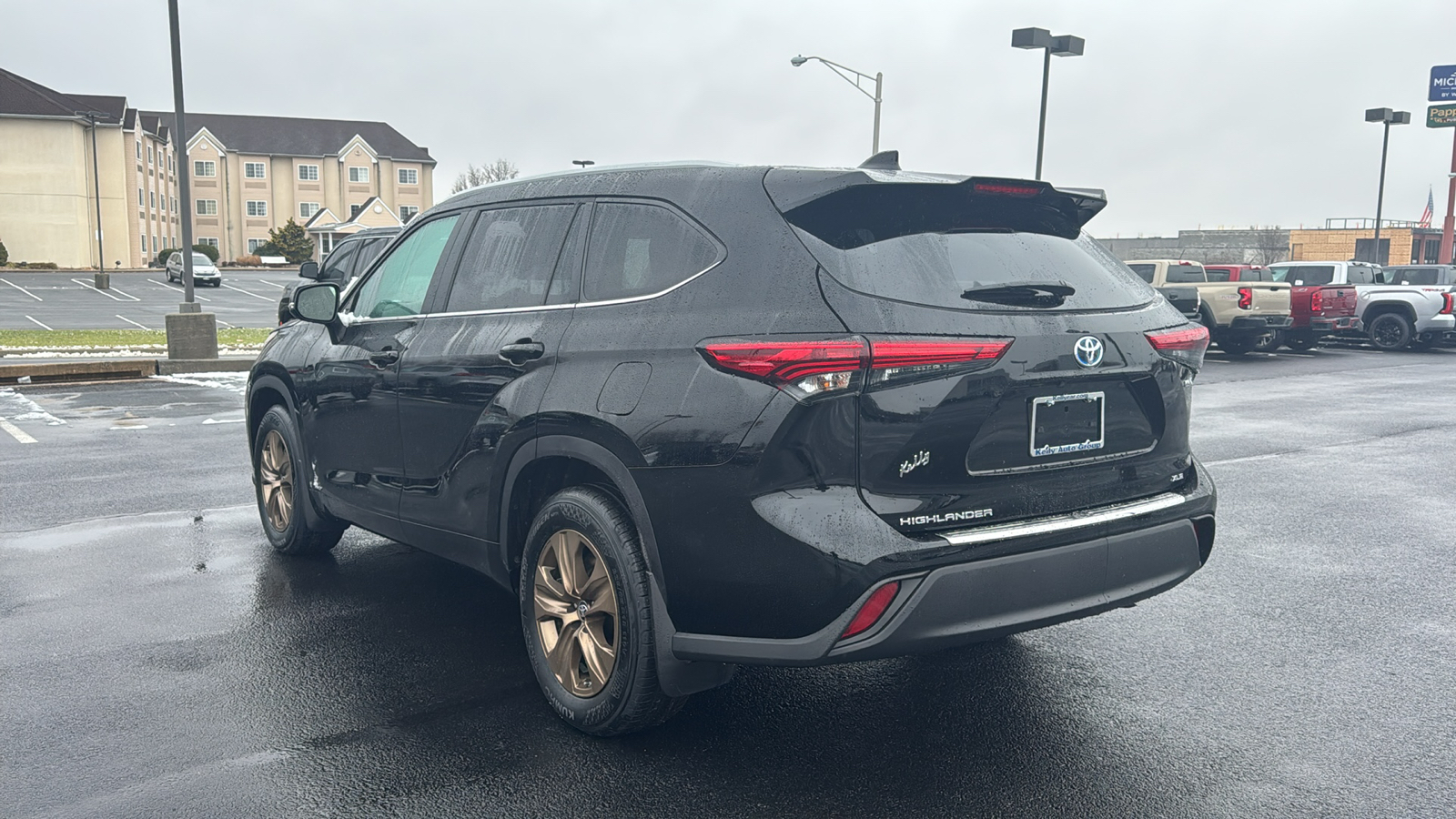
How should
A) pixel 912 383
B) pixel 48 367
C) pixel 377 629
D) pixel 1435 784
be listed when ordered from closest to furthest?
1. pixel 912 383
2. pixel 1435 784
3. pixel 377 629
4. pixel 48 367

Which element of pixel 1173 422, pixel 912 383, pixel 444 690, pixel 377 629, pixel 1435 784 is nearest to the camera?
pixel 912 383

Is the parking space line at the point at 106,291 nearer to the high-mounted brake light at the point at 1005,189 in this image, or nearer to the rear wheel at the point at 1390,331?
the rear wheel at the point at 1390,331

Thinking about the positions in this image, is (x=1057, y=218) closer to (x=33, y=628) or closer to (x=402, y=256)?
(x=402, y=256)

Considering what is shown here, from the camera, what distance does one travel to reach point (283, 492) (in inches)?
243

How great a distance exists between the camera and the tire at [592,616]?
3527 mm

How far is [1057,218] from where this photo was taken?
3938 mm

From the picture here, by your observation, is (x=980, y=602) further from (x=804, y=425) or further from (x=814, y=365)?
(x=814, y=365)

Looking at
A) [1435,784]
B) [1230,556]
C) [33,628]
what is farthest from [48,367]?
[1435,784]

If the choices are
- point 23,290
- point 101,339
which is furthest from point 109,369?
point 23,290

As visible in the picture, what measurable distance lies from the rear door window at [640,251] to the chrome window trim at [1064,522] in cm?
111

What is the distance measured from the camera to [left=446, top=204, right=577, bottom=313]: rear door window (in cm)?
421

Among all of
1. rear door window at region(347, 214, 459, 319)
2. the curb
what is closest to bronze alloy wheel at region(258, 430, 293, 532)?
rear door window at region(347, 214, 459, 319)

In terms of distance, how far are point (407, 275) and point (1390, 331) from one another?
2636 cm

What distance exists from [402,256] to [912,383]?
2.80 meters
